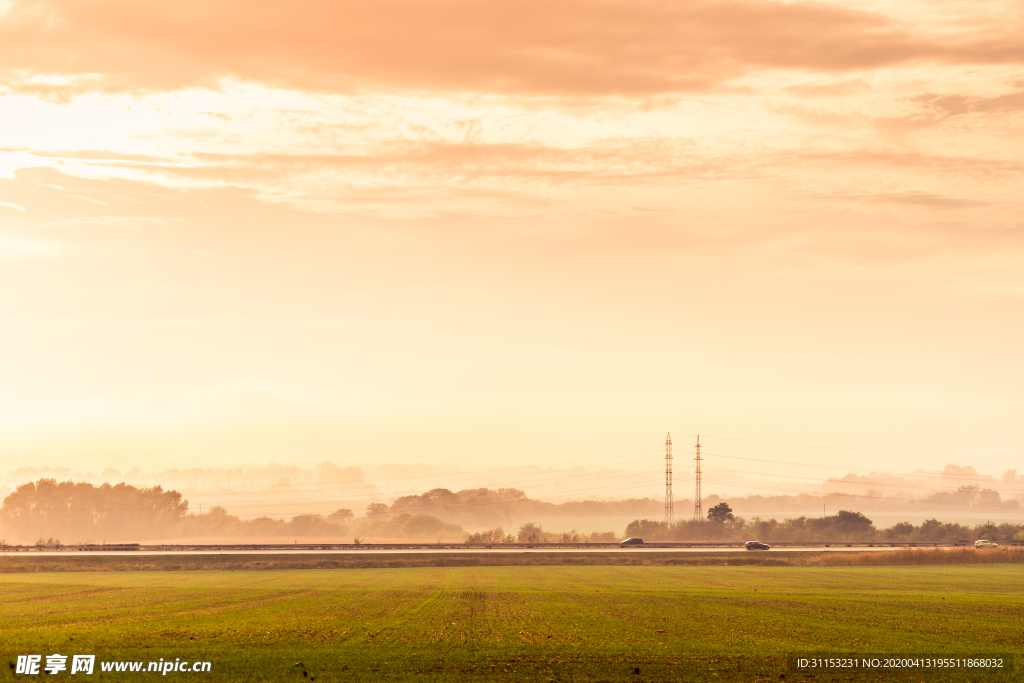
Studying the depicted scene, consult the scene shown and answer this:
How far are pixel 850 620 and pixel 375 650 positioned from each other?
29.3m

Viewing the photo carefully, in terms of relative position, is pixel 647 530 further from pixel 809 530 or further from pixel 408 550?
pixel 408 550

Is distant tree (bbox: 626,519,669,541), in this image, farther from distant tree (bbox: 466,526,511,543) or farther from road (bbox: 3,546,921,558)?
road (bbox: 3,546,921,558)

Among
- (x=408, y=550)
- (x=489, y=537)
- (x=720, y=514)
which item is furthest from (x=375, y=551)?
(x=720, y=514)

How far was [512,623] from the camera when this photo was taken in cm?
4947

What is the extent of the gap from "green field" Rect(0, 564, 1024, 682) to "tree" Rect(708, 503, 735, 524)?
283 ft

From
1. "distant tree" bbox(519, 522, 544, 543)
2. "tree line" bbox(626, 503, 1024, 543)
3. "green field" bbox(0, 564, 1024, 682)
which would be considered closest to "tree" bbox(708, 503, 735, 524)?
"tree line" bbox(626, 503, 1024, 543)

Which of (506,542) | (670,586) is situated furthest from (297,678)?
(506,542)

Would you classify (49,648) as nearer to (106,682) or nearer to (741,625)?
(106,682)

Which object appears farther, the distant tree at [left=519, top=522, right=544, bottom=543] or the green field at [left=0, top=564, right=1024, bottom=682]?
the distant tree at [left=519, top=522, right=544, bottom=543]

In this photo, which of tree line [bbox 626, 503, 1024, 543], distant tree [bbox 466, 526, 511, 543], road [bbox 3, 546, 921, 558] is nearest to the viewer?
road [bbox 3, 546, 921, 558]

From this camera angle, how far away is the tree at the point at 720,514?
171m

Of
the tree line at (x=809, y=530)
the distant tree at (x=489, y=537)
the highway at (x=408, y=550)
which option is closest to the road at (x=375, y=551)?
the highway at (x=408, y=550)

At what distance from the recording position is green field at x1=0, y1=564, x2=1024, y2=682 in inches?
1427

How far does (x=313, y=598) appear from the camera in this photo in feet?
214
